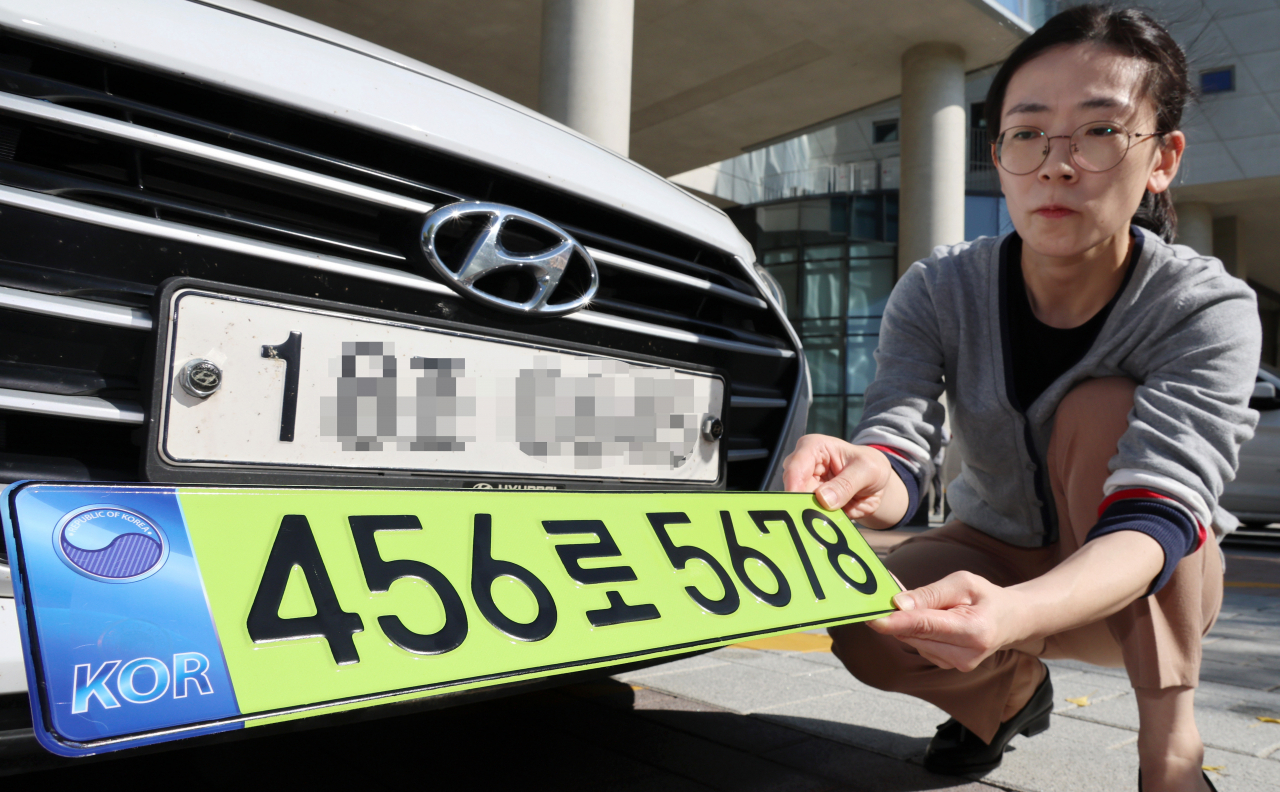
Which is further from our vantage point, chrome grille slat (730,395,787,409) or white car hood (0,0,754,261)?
chrome grille slat (730,395,787,409)

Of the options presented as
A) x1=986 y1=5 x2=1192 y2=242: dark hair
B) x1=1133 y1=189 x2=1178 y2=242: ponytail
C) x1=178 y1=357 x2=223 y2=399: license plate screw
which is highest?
x1=986 y1=5 x2=1192 y2=242: dark hair

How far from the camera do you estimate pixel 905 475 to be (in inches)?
62.2

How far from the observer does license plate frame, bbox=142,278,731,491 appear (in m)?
1.15

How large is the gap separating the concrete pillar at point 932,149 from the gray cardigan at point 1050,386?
9863 millimetres

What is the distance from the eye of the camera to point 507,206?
151 centimetres

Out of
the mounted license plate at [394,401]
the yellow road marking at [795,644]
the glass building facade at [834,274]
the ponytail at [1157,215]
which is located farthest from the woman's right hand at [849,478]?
the glass building facade at [834,274]

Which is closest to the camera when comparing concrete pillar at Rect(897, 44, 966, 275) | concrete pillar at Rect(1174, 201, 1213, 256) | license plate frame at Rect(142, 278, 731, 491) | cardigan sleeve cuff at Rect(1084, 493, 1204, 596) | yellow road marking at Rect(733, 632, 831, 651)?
license plate frame at Rect(142, 278, 731, 491)

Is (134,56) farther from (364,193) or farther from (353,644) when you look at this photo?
(353,644)

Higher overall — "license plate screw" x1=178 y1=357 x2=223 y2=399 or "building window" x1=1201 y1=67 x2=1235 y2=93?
"building window" x1=1201 y1=67 x2=1235 y2=93

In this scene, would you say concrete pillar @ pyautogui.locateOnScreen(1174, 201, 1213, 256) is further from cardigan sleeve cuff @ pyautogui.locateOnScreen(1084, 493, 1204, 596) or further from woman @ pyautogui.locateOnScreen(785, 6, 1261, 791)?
cardigan sleeve cuff @ pyautogui.locateOnScreen(1084, 493, 1204, 596)

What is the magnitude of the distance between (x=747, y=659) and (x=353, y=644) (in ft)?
7.00

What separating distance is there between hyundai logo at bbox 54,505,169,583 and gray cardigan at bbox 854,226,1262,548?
1.21 m

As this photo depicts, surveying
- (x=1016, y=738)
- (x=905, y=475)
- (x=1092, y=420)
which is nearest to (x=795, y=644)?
(x=1016, y=738)

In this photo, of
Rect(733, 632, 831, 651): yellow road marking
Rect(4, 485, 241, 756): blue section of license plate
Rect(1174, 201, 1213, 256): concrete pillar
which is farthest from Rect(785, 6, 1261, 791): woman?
Rect(1174, 201, 1213, 256): concrete pillar
